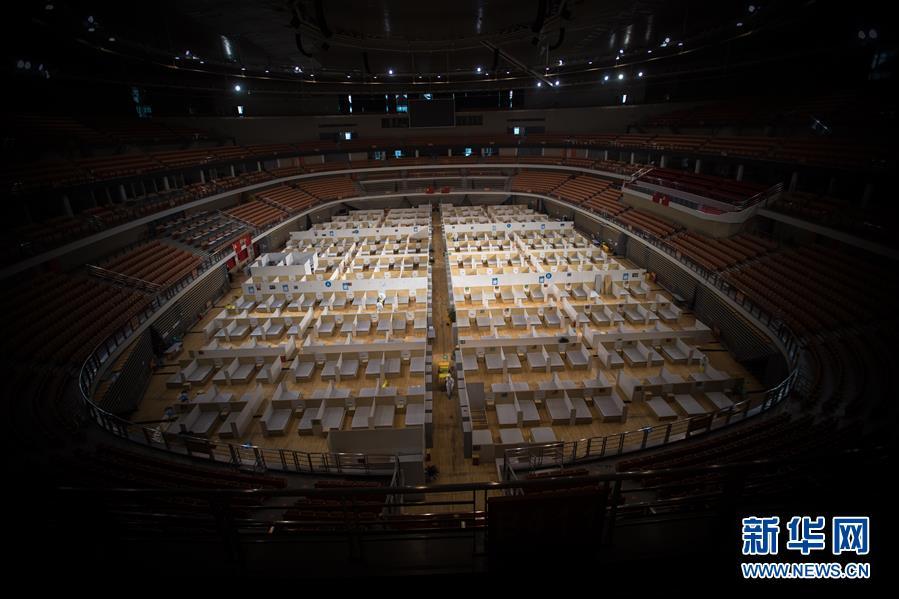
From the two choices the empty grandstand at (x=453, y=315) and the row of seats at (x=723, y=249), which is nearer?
the empty grandstand at (x=453, y=315)

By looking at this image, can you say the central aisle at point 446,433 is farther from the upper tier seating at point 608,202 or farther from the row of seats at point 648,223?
the upper tier seating at point 608,202

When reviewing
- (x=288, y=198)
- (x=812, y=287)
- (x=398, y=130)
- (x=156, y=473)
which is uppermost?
(x=398, y=130)

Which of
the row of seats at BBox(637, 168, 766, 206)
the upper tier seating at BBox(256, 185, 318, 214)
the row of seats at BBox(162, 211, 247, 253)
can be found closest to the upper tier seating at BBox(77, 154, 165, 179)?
the row of seats at BBox(162, 211, 247, 253)

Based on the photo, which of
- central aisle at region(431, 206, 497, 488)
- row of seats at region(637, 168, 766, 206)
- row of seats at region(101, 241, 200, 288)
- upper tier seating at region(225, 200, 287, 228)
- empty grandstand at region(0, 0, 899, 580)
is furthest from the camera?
upper tier seating at region(225, 200, 287, 228)

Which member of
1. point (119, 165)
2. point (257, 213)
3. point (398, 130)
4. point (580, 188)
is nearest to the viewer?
point (119, 165)

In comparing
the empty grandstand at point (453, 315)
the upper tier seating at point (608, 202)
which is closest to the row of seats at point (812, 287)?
the empty grandstand at point (453, 315)

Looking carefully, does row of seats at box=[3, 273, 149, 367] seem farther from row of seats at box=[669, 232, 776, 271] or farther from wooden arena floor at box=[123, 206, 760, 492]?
row of seats at box=[669, 232, 776, 271]

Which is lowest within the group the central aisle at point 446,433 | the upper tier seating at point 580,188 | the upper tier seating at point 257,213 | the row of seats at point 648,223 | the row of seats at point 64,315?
the central aisle at point 446,433

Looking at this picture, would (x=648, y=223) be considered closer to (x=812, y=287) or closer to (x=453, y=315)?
(x=812, y=287)

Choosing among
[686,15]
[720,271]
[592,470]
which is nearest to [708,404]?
[592,470]

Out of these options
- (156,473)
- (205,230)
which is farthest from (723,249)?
(205,230)

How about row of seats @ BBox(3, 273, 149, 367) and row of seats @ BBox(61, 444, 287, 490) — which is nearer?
row of seats @ BBox(61, 444, 287, 490)

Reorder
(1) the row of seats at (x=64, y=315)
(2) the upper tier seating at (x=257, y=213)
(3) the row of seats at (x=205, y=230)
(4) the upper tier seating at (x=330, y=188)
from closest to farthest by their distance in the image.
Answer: (1) the row of seats at (x=64, y=315), (3) the row of seats at (x=205, y=230), (2) the upper tier seating at (x=257, y=213), (4) the upper tier seating at (x=330, y=188)

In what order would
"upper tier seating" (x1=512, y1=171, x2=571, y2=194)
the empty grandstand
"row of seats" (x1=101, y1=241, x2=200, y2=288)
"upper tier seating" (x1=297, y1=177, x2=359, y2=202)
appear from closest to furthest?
1. the empty grandstand
2. "row of seats" (x1=101, y1=241, x2=200, y2=288)
3. "upper tier seating" (x1=297, y1=177, x2=359, y2=202)
4. "upper tier seating" (x1=512, y1=171, x2=571, y2=194)
